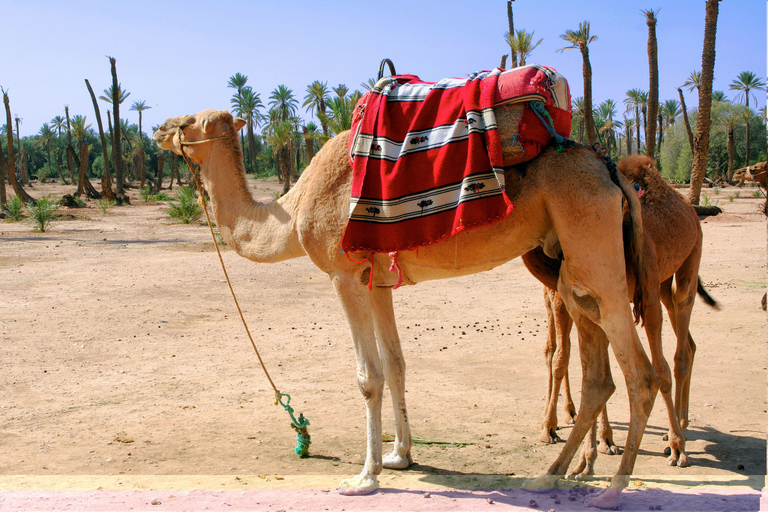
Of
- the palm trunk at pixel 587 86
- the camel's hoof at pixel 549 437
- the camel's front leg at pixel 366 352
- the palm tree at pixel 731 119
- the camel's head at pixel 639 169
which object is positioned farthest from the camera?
the palm tree at pixel 731 119

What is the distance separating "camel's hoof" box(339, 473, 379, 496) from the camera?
4062 mm

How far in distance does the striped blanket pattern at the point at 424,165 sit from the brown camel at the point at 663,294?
1022 mm

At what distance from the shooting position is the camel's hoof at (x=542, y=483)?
4.01 metres

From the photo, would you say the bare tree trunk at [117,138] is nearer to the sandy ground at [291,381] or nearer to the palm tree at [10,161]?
the palm tree at [10,161]

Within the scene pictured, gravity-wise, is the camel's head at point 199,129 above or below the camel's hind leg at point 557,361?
above

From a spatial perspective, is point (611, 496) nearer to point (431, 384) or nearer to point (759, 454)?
point (759, 454)

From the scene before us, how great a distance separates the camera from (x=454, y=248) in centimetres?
394

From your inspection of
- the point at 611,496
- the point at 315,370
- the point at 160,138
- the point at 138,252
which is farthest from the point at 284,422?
the point at 138,252

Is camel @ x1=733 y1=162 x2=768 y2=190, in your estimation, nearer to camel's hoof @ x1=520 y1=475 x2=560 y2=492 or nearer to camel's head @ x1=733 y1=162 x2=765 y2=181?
camel's head @ x1=733 y1=162 x2=765 y2=181

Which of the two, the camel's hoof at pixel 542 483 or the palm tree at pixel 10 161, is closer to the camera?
the camel's hoof at pixel 542 483

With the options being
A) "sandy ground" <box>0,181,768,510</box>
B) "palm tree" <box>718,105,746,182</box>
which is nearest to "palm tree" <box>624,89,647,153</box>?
"palm tree" <box>718,105,746,182</box>

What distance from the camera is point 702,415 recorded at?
5680 mm

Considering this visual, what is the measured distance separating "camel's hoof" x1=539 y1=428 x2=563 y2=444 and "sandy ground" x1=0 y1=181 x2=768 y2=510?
0.07 m

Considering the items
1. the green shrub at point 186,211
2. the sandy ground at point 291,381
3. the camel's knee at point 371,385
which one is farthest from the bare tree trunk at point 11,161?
the camel's knee at point 371,385
